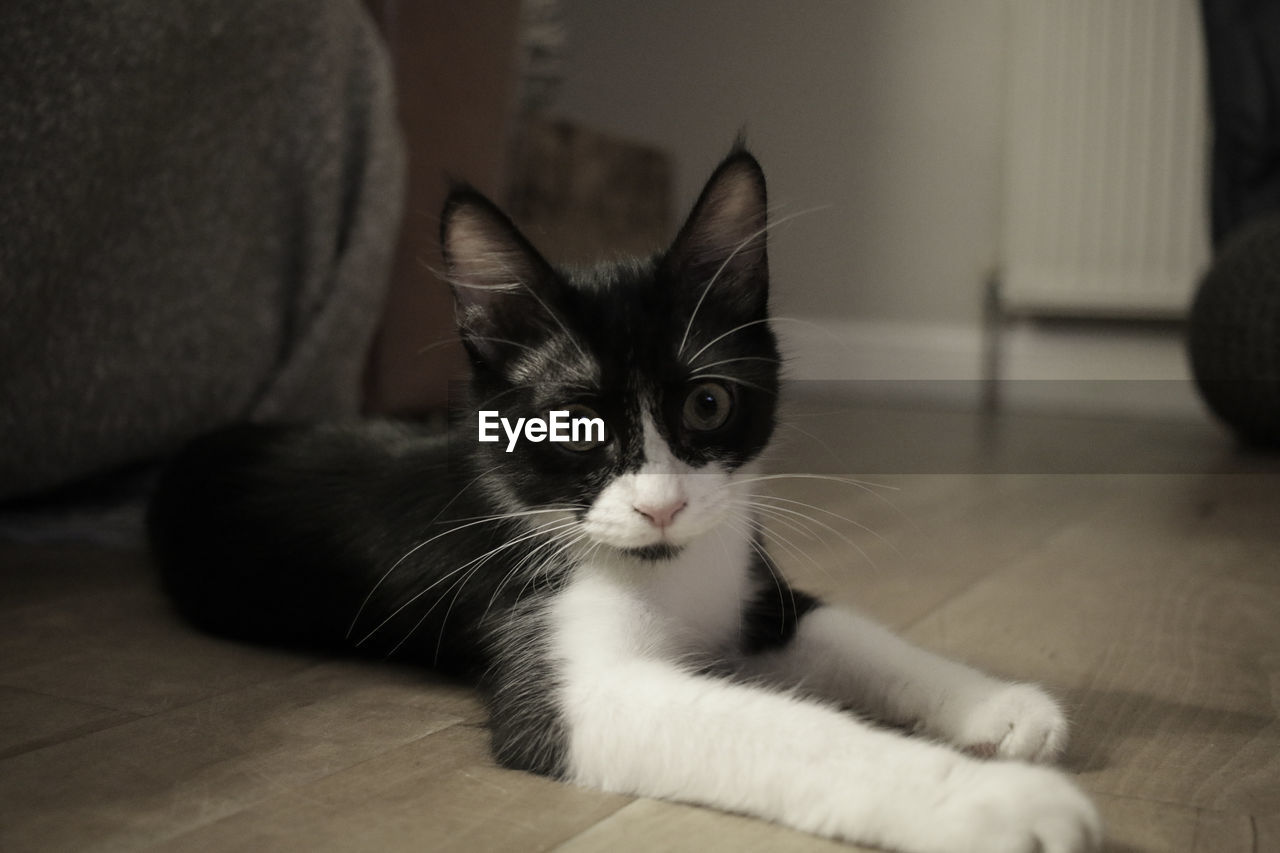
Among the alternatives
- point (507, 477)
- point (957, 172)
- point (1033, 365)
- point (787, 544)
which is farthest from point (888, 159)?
point (507, 477)

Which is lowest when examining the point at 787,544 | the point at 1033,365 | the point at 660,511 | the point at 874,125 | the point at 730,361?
the point at 1033,365

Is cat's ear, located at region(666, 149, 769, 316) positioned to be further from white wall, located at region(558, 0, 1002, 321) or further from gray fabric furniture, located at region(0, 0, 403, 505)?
white wall, located at region(558, 0, 1002, 321)

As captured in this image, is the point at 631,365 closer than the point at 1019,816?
No

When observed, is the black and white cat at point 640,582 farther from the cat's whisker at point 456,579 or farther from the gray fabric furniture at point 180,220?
the gray fabric furniture at point 180,220

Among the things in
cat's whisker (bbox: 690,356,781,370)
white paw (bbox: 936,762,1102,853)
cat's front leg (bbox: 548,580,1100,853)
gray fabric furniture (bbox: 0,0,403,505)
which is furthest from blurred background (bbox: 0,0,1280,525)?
white paw (bbox: 936,762,1102,853)

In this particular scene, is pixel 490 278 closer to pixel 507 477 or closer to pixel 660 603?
pixel 507 477

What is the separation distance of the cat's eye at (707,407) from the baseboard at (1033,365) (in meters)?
2.50

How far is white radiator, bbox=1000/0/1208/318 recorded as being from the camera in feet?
10.5

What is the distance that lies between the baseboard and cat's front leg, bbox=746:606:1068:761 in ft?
7.98

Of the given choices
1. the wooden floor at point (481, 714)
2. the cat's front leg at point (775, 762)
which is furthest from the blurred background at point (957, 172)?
the cat's front leg at point (775, 762)

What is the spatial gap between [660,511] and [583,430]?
100 mm

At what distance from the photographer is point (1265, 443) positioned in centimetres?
262

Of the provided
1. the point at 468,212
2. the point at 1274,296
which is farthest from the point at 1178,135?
the point at 468,212

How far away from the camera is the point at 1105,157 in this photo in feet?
10.8
